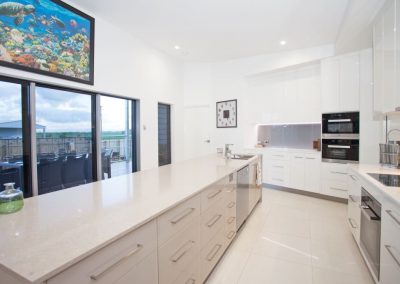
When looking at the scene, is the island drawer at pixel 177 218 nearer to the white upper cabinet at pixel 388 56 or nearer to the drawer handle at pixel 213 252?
the drawer handle at pixel 213 252

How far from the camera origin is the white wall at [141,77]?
3202 millimetres

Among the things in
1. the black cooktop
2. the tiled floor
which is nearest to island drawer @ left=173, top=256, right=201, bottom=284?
the tiled floor

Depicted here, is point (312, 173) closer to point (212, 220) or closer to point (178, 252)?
point (212, 220)

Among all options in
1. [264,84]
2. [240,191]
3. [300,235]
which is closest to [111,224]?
[240,191]

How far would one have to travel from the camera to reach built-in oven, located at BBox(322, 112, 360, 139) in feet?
11.5

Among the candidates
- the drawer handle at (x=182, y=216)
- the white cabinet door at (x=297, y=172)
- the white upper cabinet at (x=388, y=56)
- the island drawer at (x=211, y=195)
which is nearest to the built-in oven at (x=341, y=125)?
the white cabinet door at (x=297, y=172)

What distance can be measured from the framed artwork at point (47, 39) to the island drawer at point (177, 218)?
2.47 metres

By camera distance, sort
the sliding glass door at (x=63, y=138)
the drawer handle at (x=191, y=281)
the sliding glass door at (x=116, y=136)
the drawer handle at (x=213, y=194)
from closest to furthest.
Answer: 1. the drawer handle at (x=191, y=281)
2. the drawer handle at (x=213, y=194)
3. the sliding glass door at (x=63, y=138)
4. the sliding glass door at (x=116, y=136)

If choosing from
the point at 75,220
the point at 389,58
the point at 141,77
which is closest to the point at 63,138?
the point at 141,77

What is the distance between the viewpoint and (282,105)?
449cm

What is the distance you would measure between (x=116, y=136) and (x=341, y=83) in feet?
13.7

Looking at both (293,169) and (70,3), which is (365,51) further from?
(70,3)

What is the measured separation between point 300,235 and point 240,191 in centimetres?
95

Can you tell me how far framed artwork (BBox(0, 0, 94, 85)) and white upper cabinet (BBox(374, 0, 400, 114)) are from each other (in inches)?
149
